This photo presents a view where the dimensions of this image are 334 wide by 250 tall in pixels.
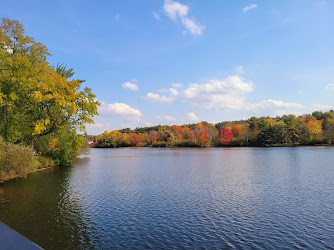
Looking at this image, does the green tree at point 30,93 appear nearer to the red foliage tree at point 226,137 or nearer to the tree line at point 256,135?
the tree line at point 256,135

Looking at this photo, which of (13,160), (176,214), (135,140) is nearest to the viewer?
(176,214)

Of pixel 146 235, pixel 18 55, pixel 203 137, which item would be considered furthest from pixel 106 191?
pixel 203 137

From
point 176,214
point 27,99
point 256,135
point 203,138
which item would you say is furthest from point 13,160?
point 256,135

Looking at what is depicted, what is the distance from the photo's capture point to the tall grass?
26.9 meters

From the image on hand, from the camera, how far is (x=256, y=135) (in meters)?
141

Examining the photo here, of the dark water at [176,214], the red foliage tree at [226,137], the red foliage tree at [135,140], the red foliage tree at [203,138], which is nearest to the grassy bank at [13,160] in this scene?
the dark water at [176,214]

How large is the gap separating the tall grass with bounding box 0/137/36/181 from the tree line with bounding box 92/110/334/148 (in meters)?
128

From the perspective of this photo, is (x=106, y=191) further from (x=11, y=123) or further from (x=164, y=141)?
(x=164, y=141)

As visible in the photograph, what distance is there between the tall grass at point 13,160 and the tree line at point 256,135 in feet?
421

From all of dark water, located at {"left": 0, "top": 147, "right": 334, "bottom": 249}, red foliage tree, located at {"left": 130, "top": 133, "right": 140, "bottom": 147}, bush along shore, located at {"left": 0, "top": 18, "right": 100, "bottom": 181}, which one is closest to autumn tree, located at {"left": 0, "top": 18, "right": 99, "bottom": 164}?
bush along shore, located at {"left": 0, "top": 18, "right": 100, "bottom": 181}

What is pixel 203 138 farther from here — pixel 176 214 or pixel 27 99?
pixel 176 214

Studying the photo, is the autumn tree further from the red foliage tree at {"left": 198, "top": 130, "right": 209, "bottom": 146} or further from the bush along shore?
the red foliage tree at {"left": 198, "top": 130, "right": 209, "bottom": 146}

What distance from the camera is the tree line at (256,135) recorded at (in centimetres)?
12211

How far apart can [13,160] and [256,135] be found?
445 feet
